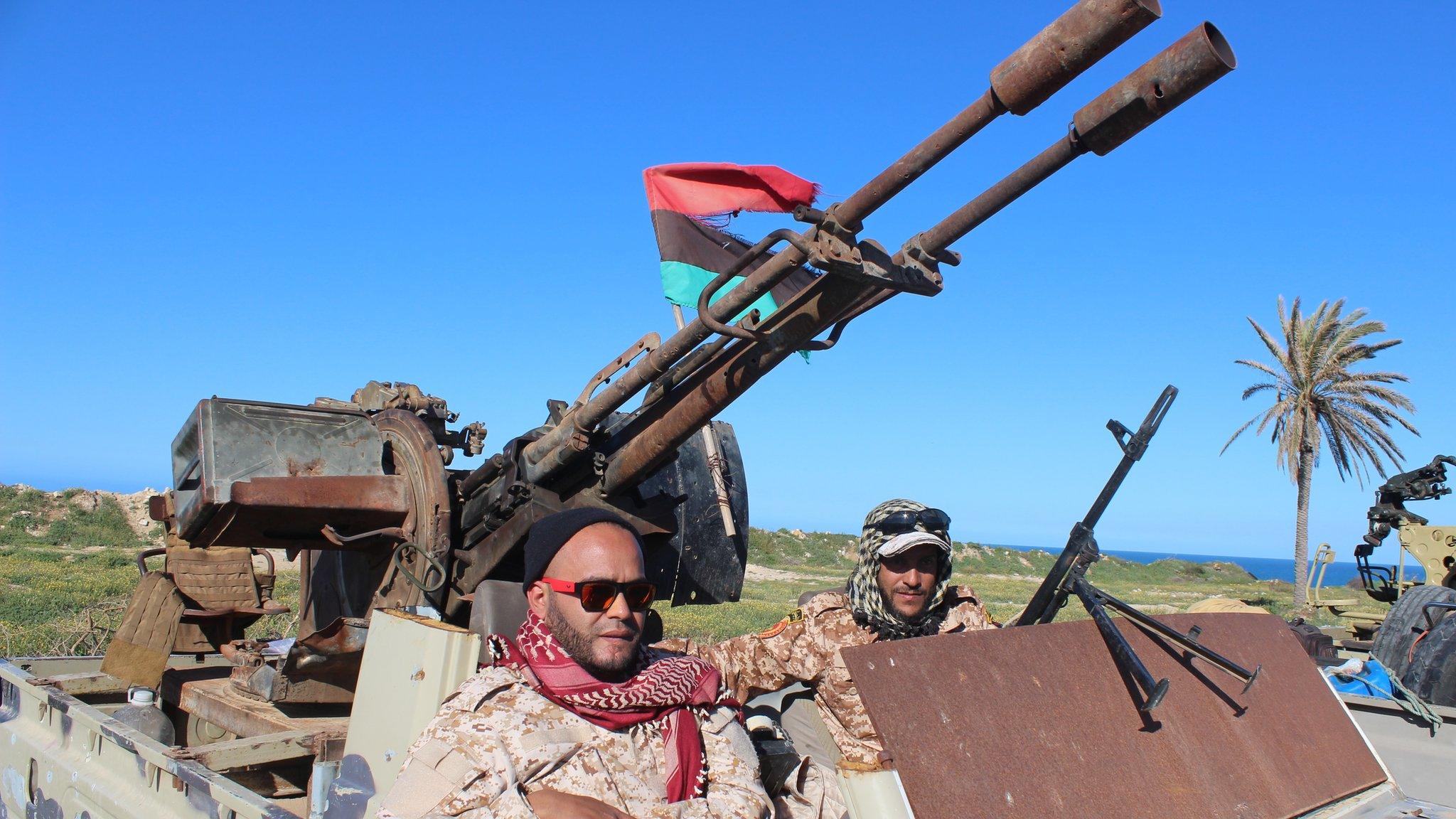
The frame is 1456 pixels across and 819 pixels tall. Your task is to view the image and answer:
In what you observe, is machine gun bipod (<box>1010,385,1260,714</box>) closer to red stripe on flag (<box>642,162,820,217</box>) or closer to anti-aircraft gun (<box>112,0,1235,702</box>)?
anti-aircraft gun (<box>112,0,1235,702</box>)

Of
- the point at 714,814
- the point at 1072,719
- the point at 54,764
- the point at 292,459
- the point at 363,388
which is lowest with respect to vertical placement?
the point at 54,764

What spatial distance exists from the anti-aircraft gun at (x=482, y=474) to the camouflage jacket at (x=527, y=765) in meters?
1.78

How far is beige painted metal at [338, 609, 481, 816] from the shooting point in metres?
2.90

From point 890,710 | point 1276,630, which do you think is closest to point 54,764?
point 890,710

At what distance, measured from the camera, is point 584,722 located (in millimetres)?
2666

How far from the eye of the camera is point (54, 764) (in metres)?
4.58

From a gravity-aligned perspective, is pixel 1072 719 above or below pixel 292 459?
below

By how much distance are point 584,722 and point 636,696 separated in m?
0.14

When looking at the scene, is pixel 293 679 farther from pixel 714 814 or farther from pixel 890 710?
pixel 890 710

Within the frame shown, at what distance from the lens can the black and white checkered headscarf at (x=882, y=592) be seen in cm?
387

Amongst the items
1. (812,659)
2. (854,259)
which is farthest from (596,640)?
(854,259)

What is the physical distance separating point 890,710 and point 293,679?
3.09 metres

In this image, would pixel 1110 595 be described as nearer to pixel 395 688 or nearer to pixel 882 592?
pixel 882 592

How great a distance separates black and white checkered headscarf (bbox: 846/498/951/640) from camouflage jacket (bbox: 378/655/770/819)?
3.86 ft
